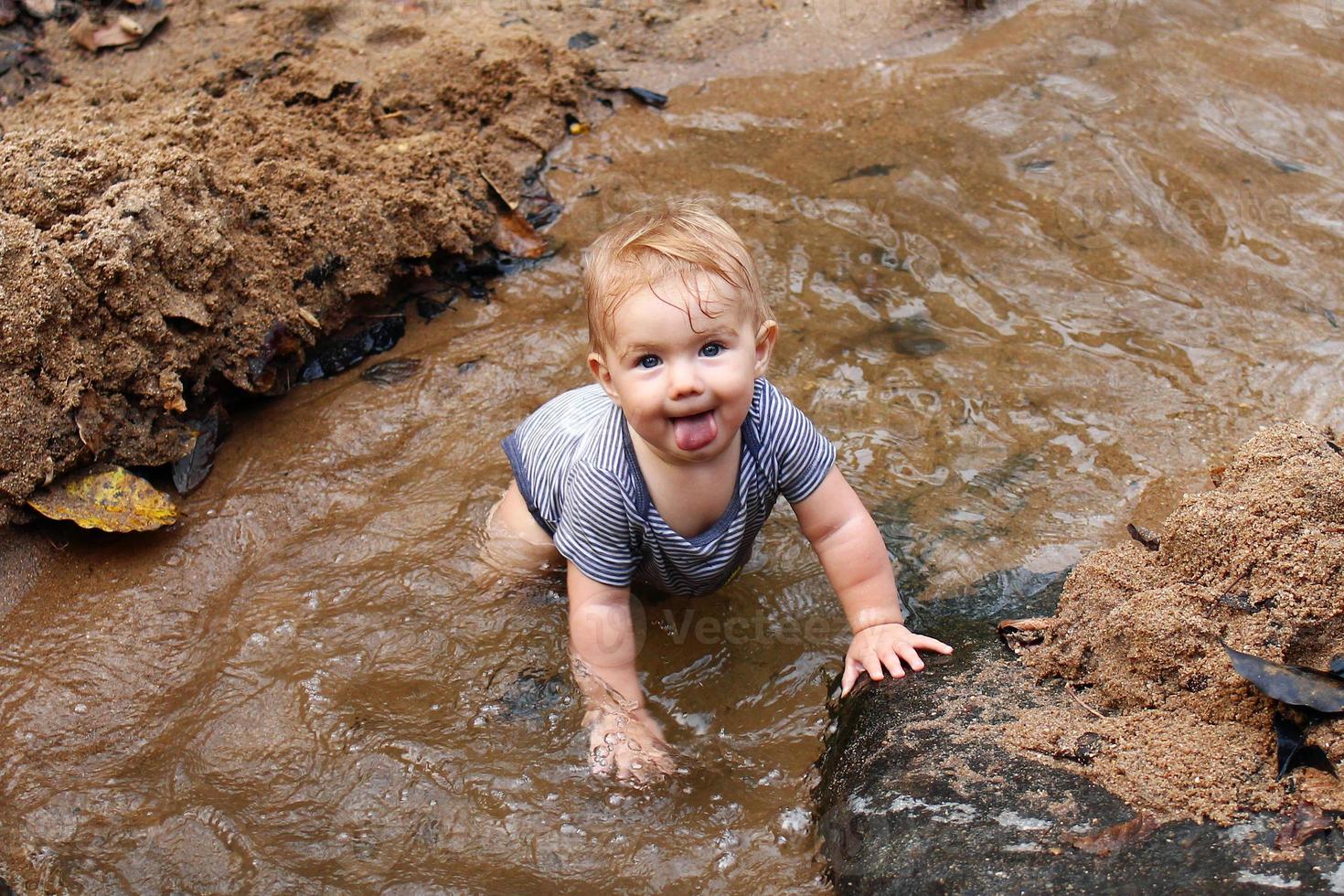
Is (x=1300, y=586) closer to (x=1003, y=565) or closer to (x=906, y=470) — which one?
(x=1003, y=565)

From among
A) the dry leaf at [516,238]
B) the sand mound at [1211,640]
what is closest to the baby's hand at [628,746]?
the sand mound at [1211,640]

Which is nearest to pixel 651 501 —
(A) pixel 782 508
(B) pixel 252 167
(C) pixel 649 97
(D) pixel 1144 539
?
(A) pixel 782 508

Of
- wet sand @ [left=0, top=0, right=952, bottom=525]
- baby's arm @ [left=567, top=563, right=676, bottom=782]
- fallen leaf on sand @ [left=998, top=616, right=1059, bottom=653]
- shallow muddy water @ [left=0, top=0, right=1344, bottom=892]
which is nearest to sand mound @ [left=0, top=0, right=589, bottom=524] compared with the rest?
wet sand @ [left=0, top=0, right=952, bottom=525]

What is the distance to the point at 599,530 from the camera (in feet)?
9.40

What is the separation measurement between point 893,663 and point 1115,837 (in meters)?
0.80

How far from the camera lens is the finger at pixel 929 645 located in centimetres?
267

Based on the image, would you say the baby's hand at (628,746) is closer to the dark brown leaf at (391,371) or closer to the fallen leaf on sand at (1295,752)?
the fallen leaf on sand at (1295,752)

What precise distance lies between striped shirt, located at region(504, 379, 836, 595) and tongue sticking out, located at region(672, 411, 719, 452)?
30 cm

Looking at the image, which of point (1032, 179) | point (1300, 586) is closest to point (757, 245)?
point (1032, 179)

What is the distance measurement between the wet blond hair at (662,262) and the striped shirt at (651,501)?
1.03 ft

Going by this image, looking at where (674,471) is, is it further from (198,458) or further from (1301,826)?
(198,458)

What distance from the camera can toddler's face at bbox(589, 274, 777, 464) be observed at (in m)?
2.49

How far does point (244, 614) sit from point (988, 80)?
12.7ft

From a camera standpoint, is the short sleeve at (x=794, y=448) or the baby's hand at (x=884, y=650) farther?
the short sleeve at (x=794, y=448)
